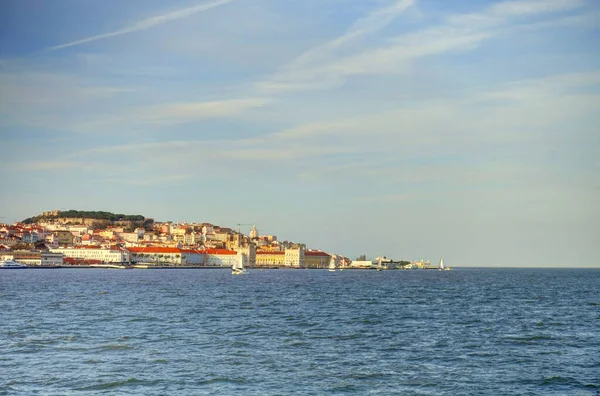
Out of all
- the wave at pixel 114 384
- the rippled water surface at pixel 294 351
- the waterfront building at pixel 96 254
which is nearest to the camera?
the wave at pixel 114 384

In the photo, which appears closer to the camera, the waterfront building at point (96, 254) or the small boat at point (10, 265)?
the small boat at point (10, 265)

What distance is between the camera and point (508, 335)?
31047 mm

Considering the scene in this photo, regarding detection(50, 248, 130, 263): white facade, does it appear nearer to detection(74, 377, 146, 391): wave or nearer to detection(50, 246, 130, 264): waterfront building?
detection(50, 246, 130, 264): waterfront building

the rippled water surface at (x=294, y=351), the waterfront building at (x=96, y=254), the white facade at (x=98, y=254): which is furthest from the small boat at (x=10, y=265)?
the rippled water surface at (x=294, y=351)

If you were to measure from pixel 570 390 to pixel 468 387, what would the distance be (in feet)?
8.56

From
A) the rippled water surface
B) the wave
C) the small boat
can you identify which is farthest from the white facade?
the wave

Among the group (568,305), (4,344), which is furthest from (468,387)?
(568,305)

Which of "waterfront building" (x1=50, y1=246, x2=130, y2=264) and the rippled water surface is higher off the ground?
"waterfront building" (x1=50, y1=246, x2=130, y2=264)

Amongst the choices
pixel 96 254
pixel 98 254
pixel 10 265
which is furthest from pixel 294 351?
pixel 96 254

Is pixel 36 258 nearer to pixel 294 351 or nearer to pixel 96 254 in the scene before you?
pixel 96 254

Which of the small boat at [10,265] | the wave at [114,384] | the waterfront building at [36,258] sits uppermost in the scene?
the waterfront building at [36,258]

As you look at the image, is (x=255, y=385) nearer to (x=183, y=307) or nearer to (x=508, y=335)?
(x=508, y=335)

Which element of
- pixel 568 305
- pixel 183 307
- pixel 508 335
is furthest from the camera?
pixel 568 305

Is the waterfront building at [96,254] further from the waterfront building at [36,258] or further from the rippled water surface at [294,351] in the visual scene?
the rippled water surface at [294,351]
